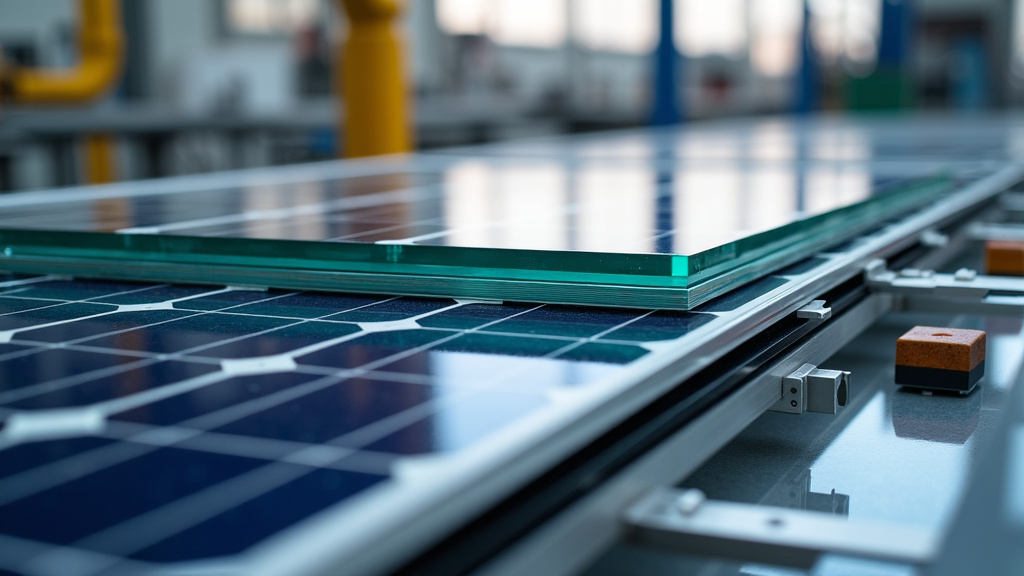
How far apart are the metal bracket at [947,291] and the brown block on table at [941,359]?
16 cm

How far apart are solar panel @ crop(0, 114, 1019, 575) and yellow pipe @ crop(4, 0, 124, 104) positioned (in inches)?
248

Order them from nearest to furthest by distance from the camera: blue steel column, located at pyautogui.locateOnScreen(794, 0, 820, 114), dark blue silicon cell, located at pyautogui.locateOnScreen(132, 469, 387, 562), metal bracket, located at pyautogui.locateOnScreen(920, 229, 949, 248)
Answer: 1. dark blue silicon cell, located at pyautogui.locateOnScreen(132, 469, 387, 562)
2. metal bracket, located at pyautogui.locateOnScreen(920, 229, 949, 248)
3. blue steel column, located at pyautogui.locateOnScreen(794, 0, 820, 114)

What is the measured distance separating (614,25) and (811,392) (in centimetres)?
2141

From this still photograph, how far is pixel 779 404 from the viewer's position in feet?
5.03

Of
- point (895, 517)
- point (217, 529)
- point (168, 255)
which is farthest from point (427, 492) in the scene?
point (168, 255)

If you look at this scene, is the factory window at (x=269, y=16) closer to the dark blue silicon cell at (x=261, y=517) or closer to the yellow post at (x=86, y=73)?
the yellow post at (x=86, y=73)

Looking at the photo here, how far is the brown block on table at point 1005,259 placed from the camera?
96.5 inches

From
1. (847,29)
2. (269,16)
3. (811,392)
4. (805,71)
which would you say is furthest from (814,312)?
(847,29)

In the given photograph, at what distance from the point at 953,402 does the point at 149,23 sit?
12920 millimetres

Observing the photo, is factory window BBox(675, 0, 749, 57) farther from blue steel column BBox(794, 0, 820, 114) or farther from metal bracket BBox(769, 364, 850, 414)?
metal bracket BBox(769, 364, 850, 414)

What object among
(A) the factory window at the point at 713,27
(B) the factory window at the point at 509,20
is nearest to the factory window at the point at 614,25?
(B) the factory window at the point at 509,20

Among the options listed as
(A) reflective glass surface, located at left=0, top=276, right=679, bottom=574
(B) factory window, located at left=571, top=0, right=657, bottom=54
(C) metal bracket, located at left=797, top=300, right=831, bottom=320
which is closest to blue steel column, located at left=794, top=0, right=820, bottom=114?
(B) factory window, located at left=571, top=0, right=657, bottom=54

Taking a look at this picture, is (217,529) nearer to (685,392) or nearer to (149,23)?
(685,392)

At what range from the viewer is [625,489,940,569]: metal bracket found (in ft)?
2.94
